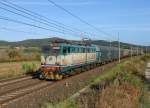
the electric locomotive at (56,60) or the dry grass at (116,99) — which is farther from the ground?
the electric locomotive at (56,60)

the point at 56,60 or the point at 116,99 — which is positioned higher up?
the point at 56,60

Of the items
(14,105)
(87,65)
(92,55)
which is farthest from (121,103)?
(92,55)

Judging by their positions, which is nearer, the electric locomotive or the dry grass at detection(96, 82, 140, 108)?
the dry grass at detection(96, 82, 140, 108)

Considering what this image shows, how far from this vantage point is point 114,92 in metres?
15.7

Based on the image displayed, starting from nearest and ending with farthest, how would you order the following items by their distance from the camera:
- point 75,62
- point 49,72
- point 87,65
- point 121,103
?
point 121,103, point 49,72, point 75,62, point 87,65

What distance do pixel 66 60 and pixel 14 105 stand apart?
13.2 meters

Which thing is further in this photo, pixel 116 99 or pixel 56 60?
pixel 56 60

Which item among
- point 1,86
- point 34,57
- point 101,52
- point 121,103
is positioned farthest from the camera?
point 34,57

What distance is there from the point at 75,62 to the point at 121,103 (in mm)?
19533

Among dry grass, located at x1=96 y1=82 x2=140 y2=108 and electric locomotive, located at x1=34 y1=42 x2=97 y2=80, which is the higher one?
electric locomotive, located at x1=34 y1=42 x2=97 y2=80

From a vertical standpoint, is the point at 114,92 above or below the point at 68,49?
below

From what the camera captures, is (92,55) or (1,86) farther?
(92,55)

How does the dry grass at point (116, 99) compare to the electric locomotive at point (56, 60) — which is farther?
the electric locomotive at point (56, 60)

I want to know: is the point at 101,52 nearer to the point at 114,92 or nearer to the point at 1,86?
the point at 1,86
